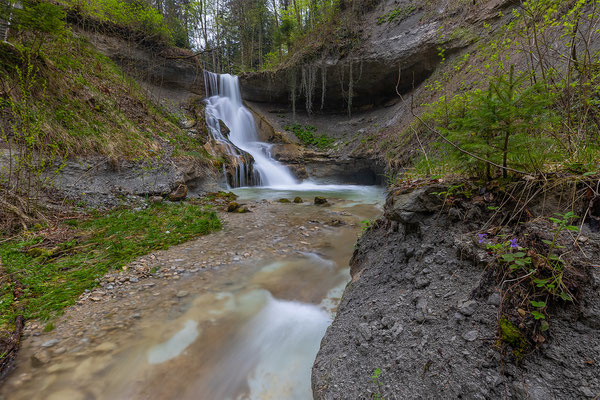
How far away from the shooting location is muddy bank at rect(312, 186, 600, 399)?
980mm

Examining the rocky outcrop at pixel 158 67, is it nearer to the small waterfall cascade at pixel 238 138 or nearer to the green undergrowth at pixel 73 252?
the small waterfall cascade at pixel 238 138

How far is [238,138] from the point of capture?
14258mm

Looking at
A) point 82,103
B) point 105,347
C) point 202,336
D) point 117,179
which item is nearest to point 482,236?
point 202,336

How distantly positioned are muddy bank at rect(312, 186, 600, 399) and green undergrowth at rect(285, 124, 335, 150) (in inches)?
525

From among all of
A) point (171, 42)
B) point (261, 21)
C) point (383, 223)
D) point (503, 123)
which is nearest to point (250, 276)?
point (383, 223)

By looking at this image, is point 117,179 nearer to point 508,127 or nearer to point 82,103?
point 82,103

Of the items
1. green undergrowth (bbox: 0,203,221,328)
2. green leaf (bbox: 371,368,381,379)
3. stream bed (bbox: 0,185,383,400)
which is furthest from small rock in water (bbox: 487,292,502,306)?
green undergrowth (bbox: 0,203,221,328)

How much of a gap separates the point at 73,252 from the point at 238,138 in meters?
11.7

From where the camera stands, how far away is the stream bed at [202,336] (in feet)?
6.11

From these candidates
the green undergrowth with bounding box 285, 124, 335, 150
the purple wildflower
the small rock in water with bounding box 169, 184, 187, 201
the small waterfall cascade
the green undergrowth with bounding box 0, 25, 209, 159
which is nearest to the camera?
the purple wildflower

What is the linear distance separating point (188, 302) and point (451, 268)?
8.91 ft

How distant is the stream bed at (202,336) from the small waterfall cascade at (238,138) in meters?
7.90

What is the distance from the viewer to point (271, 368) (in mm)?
2131

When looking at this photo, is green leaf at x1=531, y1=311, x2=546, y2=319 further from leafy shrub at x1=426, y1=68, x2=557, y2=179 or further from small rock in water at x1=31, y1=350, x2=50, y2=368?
small rock in water at x1=31, y1=350, x2=50, y2=368
